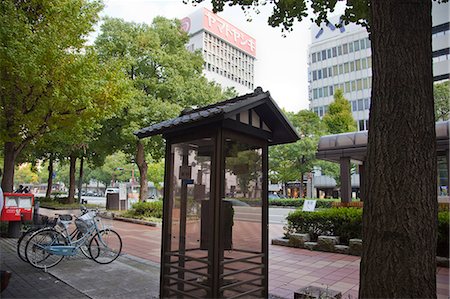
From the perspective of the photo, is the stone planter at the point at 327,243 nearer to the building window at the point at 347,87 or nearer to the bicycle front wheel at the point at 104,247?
the bicycle front wheel at the point at 104,247

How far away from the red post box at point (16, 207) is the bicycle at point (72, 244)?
3.21 metres

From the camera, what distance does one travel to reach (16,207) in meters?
9.30

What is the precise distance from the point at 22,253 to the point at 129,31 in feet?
47.5

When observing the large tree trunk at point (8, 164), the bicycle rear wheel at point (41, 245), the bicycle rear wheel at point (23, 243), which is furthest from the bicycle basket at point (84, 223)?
the large tree trunk at point (8, 164)

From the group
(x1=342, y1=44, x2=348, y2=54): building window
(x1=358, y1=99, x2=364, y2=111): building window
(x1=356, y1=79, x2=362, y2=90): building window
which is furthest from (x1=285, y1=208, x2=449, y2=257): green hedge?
(x1=342, y1=44, x2=348, y2=54): building window

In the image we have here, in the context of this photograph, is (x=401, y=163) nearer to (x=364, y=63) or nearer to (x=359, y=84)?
(x=359, y=84)

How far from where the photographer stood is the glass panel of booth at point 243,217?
431 cm

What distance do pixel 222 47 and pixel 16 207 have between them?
7880 cm

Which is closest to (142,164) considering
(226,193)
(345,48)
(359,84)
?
(226,193)

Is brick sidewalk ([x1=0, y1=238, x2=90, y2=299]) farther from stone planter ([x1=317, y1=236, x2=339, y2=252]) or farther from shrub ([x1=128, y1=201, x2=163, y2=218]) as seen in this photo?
shrub ([x1=128, y1=201, x2=163, y2=218])

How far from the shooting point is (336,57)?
53062 millimetres

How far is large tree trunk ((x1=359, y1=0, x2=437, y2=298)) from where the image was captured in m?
2.42

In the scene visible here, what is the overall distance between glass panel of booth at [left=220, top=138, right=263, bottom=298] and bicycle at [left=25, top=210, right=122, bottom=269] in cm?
374

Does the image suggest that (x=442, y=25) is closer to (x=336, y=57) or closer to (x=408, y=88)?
(x=336, y=57)
